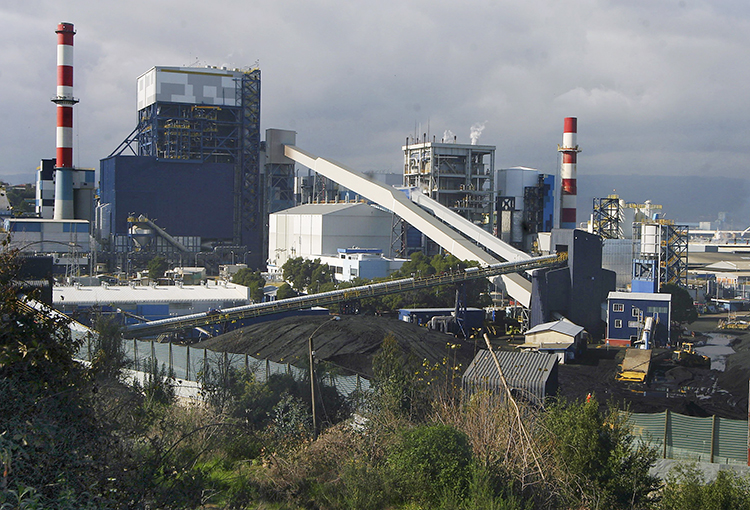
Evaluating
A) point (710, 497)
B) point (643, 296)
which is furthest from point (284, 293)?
point (710, 497)

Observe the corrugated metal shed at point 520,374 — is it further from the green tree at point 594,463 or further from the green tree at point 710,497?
the green tree at point 710,497

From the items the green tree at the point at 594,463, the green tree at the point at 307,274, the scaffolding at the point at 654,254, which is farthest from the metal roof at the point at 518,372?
the green tree at the point at 307,274

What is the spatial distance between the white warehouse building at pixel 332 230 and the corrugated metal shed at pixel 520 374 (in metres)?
26.5

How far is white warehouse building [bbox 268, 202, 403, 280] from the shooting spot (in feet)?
124

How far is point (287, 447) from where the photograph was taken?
23.5 ft

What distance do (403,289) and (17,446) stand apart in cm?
2043

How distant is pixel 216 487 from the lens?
20.1ft

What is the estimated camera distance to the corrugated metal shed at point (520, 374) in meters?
8.72

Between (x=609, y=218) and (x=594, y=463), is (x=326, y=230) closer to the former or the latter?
(x=609, y=218)

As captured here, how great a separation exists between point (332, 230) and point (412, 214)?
5.54m

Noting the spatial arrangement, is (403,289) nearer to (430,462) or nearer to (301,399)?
(301,399)

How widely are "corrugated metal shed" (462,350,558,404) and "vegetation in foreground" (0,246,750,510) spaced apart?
14.5 inches

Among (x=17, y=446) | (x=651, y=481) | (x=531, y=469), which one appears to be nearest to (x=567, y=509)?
(x=531, y=469)

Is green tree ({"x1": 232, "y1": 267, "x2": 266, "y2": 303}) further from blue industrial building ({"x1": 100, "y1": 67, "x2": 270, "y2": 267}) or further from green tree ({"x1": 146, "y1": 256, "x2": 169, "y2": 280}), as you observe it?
blue industrial building ({"x1": 100, "y1": 67, "x2": 270, "y2": 267})
